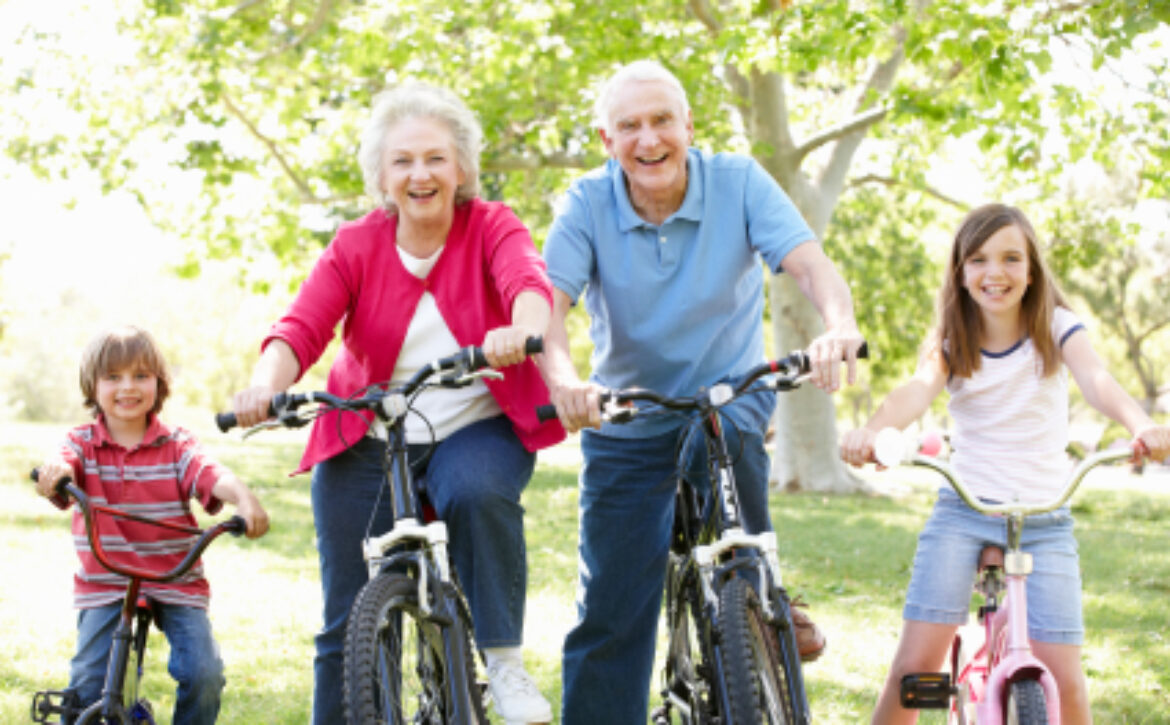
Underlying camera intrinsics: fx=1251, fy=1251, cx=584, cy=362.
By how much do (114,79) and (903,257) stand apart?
1406 cm

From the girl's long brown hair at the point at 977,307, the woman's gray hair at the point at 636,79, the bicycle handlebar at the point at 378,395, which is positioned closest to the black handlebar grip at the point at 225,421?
the bicycle handlebar at the point at 378,395

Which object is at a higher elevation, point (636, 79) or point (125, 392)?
point (636, 79)

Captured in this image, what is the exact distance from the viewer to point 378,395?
3.44 meters

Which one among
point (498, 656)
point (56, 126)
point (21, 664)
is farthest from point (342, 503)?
point (56, 126)

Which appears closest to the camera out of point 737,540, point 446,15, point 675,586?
point 737,540

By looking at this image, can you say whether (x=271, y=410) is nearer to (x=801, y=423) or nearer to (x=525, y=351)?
(x=525, y=351)

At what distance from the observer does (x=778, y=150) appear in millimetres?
15672

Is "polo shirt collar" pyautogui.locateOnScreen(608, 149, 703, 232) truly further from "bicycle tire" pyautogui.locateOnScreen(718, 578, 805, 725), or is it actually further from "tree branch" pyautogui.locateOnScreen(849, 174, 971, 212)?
"tree branch" pyautogui.locateOnScreen(849, 174, 971, 212)

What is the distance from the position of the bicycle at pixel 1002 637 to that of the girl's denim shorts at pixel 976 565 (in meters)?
0.08

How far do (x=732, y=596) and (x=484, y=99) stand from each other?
11.9m

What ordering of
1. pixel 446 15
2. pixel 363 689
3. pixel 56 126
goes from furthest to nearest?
1. pixel 56 126
2. pixel 446 15
3. pixel 363 689

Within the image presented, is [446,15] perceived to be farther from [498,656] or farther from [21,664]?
[498,656]

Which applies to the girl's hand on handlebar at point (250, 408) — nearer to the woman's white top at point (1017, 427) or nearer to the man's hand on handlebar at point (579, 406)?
the man's hand on handlebar at point (579, 406)

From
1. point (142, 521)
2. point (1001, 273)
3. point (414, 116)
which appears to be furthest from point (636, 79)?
point (142, 521)
